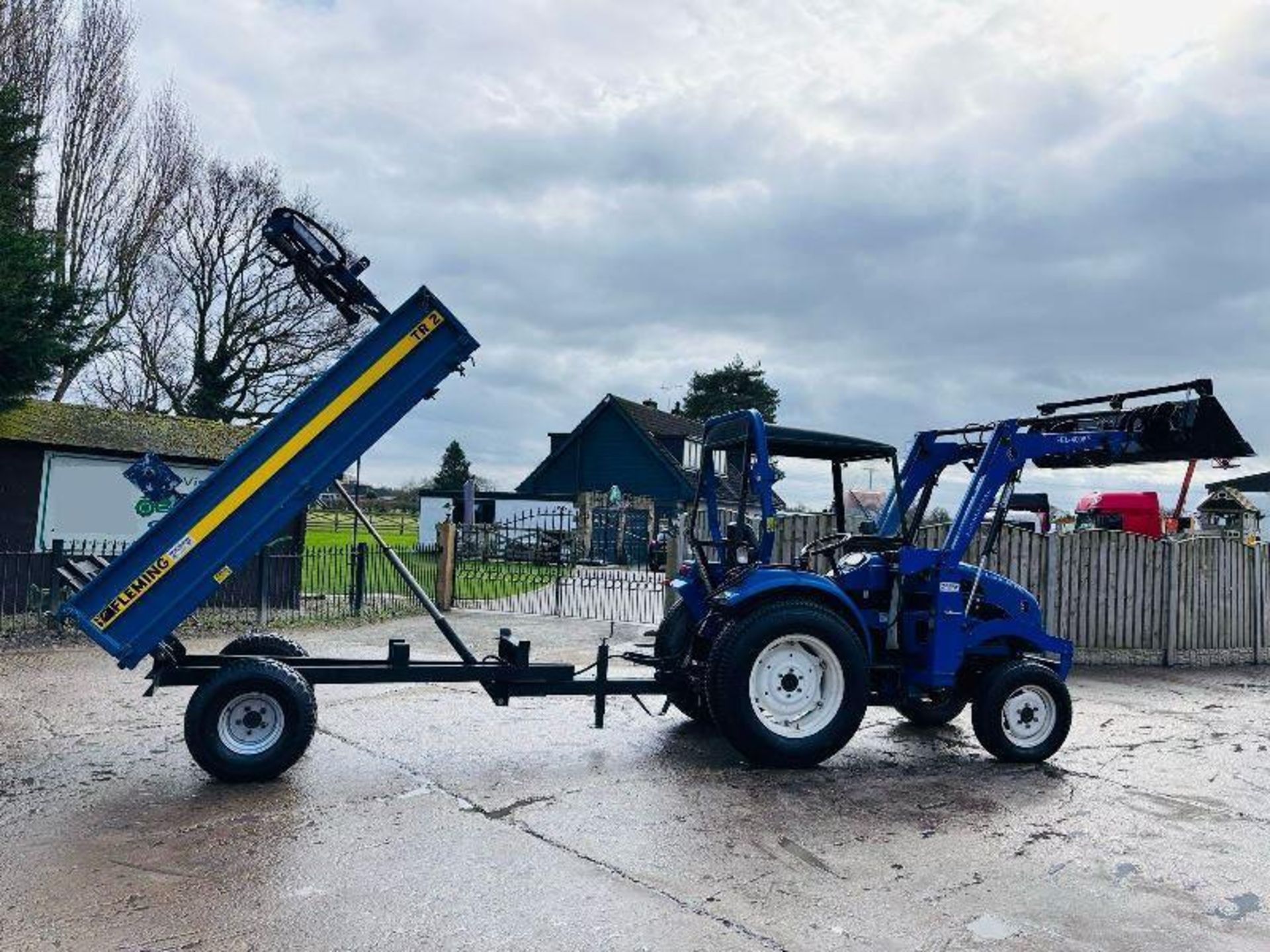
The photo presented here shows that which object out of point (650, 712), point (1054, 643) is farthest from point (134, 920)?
point (1054, 643)

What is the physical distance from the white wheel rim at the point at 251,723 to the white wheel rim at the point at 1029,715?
521cm

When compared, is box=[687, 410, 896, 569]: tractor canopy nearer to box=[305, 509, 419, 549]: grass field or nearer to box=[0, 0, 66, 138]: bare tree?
box=[0, 0, 66, 138]: bare tree

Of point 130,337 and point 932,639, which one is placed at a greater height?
point 130,337

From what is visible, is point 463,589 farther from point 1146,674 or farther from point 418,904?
point 418,904

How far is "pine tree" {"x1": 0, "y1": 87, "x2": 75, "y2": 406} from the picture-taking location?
13.8m

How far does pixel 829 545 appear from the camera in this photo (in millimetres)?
7859

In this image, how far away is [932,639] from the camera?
7.10 m

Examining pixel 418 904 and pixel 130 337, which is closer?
pixel 418 904

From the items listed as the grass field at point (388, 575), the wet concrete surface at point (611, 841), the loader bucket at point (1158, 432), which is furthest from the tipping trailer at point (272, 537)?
the grass field at point (388, 575)

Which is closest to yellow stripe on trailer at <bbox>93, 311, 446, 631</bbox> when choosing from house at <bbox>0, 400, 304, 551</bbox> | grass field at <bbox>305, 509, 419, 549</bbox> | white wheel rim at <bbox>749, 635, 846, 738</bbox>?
white wheel rim at <bbox>749, 635, 846, 738</bbox>

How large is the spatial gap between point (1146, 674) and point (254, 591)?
12879 millimetres

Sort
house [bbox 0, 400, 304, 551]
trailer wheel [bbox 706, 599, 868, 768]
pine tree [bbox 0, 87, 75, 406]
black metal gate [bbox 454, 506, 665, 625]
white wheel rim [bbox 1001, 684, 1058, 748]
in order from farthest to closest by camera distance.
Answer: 1. black metal gate [bbox 454, 506, 665, 625]
2. house [bbox 0, 400, 304, 551]
3. pine tree [bbox 0, 87, 75, 406]
4. white wheel rim [bbox 1001, 684, 1058, 748]
5. trailer wheel [bbox 706, 599, 868, 768]

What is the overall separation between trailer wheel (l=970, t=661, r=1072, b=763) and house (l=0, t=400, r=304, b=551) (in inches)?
494

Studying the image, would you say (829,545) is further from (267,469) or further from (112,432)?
(112,432)
